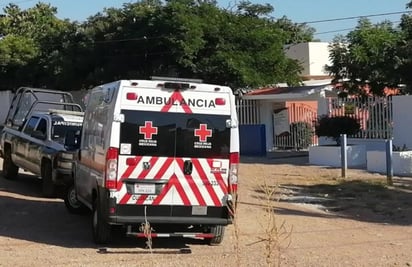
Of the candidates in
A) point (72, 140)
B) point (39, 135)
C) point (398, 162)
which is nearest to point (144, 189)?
point (72, 140)

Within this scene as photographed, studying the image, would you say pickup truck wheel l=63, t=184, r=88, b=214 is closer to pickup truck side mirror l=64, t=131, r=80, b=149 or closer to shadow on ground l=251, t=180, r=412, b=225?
pickup truck side mirror l=64, t=131, r=80, b=149

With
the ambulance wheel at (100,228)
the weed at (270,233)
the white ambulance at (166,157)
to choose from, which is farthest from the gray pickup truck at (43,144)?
the weed at (270,233)

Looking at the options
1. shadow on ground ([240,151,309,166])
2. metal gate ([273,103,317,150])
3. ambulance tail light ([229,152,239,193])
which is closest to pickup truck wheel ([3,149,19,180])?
ambulance tail light ([229,152,239,193])

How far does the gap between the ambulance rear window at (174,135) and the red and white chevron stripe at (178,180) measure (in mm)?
99

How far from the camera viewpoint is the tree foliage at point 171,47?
30.0 m

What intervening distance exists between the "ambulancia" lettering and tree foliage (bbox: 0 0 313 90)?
1917 centimetres

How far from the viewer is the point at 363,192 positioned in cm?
1709

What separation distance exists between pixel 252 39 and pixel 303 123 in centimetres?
432

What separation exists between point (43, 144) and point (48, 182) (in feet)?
Answer: 2.98

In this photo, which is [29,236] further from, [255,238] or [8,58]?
[8,58]

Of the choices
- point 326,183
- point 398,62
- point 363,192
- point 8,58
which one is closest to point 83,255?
point 363,192

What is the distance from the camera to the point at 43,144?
51.1 ft

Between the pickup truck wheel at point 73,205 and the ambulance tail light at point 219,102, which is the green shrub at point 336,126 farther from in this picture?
the ambulance tail light at point 219,102

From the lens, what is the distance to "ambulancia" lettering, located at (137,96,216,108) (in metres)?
9.91
